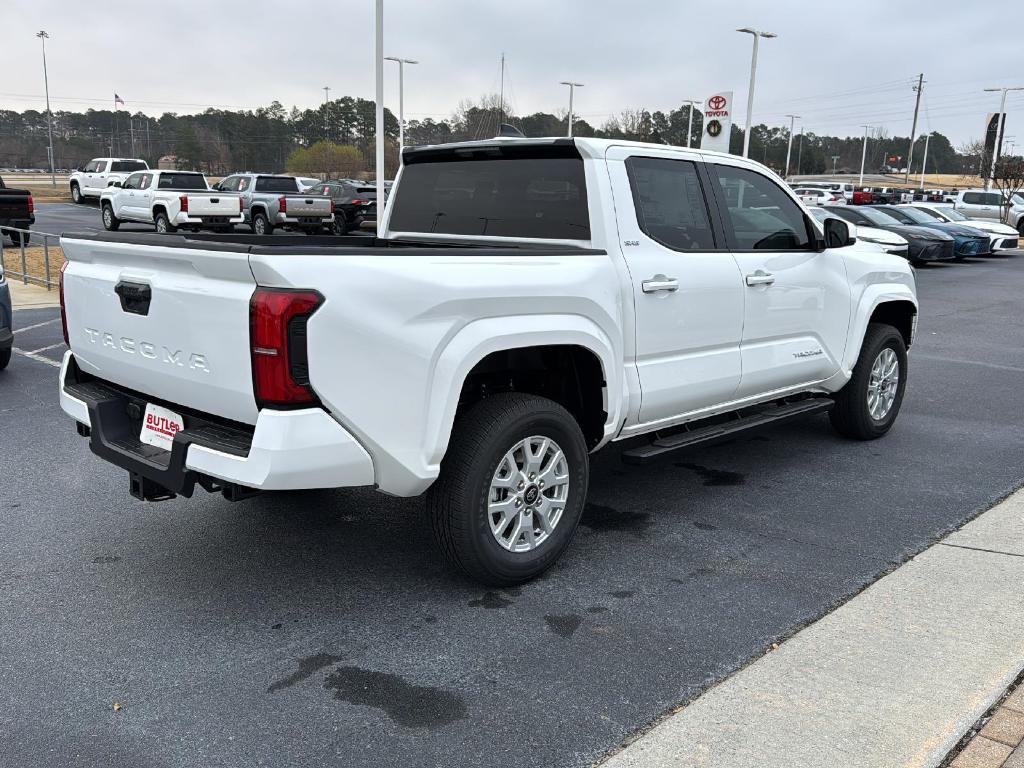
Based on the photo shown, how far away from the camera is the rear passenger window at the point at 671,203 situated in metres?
4.49

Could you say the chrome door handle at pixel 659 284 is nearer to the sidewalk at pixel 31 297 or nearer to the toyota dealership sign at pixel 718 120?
the sidewalk at pixel 31 297

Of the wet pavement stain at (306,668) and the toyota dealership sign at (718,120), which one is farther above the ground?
the toyota dealership sign at (718,120)

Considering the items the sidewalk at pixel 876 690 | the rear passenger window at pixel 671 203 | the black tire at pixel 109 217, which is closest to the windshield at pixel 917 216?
the rear passenger window at pixel 671 203

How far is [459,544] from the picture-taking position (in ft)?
12.1

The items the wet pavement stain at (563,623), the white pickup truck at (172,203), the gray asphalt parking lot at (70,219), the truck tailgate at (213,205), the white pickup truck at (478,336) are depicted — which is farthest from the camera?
the gray asphalt parking lot at (70,219)

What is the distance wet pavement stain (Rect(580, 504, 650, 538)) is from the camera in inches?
186

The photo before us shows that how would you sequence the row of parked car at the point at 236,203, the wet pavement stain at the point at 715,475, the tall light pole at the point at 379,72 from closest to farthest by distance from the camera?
the wet pavement stain at the point at 715,475 → the tall light pole at the point at 379,72 → the row of parked car at the point at 236,203

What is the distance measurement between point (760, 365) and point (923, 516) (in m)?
1.20

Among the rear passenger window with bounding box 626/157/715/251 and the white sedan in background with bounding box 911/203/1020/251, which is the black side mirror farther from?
the white sedan in background with bounding box 911/203/1020/251

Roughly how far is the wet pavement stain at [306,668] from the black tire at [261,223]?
24.5m

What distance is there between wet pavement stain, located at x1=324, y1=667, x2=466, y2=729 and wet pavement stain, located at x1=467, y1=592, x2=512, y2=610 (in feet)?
2.16

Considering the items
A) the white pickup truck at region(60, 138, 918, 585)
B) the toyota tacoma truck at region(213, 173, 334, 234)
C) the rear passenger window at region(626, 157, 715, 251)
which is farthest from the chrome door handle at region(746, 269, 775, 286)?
the toyota tacoma truck at region(213, 173, 334, 234)

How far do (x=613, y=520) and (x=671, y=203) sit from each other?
5.57ft

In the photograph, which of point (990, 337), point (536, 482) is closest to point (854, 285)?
point (536, 482)
